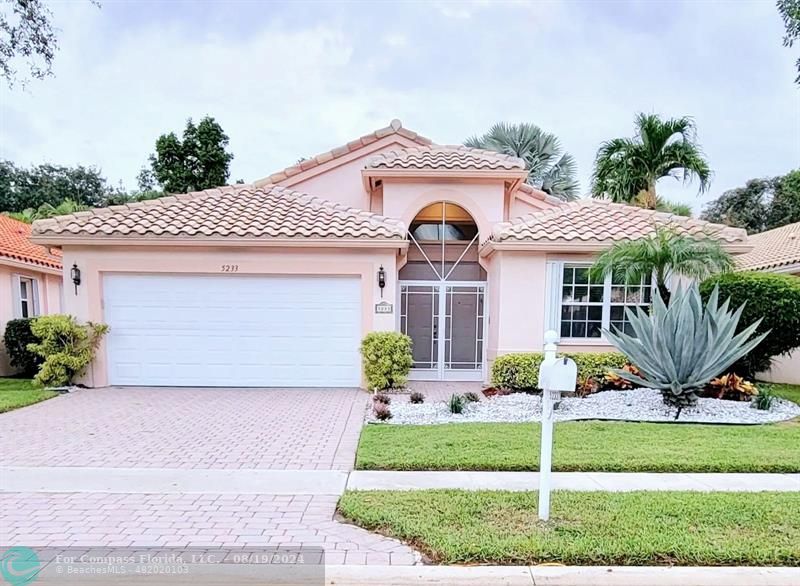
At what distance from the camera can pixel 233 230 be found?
1010 cm

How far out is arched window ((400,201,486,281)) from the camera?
12.6 m

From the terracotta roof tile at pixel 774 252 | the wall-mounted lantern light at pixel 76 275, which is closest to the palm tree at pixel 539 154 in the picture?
the terracotta roof tile at pixel 774 252

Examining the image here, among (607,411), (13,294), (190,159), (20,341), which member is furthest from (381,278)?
(190,159)

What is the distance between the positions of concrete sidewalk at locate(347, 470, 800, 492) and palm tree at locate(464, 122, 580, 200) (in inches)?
540

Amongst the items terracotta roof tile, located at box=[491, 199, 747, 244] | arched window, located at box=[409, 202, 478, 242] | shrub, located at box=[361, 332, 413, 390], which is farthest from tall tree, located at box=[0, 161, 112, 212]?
terracotta roof tile, located at box=[491, 199, 747, 244]

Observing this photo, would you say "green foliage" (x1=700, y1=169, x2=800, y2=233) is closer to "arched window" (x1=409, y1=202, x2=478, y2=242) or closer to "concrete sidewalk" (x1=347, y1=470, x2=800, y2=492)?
"arched window" (x1=409, y1=202, x2=478, y2=242)

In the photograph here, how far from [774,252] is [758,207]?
21.6 m

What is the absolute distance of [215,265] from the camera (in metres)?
10.3

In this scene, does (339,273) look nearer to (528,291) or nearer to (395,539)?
(528,291)

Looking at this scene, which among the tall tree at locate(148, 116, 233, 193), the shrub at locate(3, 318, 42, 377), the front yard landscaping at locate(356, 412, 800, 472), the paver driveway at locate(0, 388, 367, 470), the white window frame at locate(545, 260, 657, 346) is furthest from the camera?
the tall tree at locate(148, 116, 233, 193)

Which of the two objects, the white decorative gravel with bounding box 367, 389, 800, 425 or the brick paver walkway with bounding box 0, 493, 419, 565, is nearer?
the brick paver walkway with bounding box 0, 493, 419, 565

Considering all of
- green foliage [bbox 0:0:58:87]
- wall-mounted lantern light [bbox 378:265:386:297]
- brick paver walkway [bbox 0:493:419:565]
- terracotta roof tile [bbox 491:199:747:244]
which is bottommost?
brick paver walkway [bbox 0:493:419:565]

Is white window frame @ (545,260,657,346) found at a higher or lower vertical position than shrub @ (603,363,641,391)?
higher

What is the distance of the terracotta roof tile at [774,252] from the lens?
12.8m
